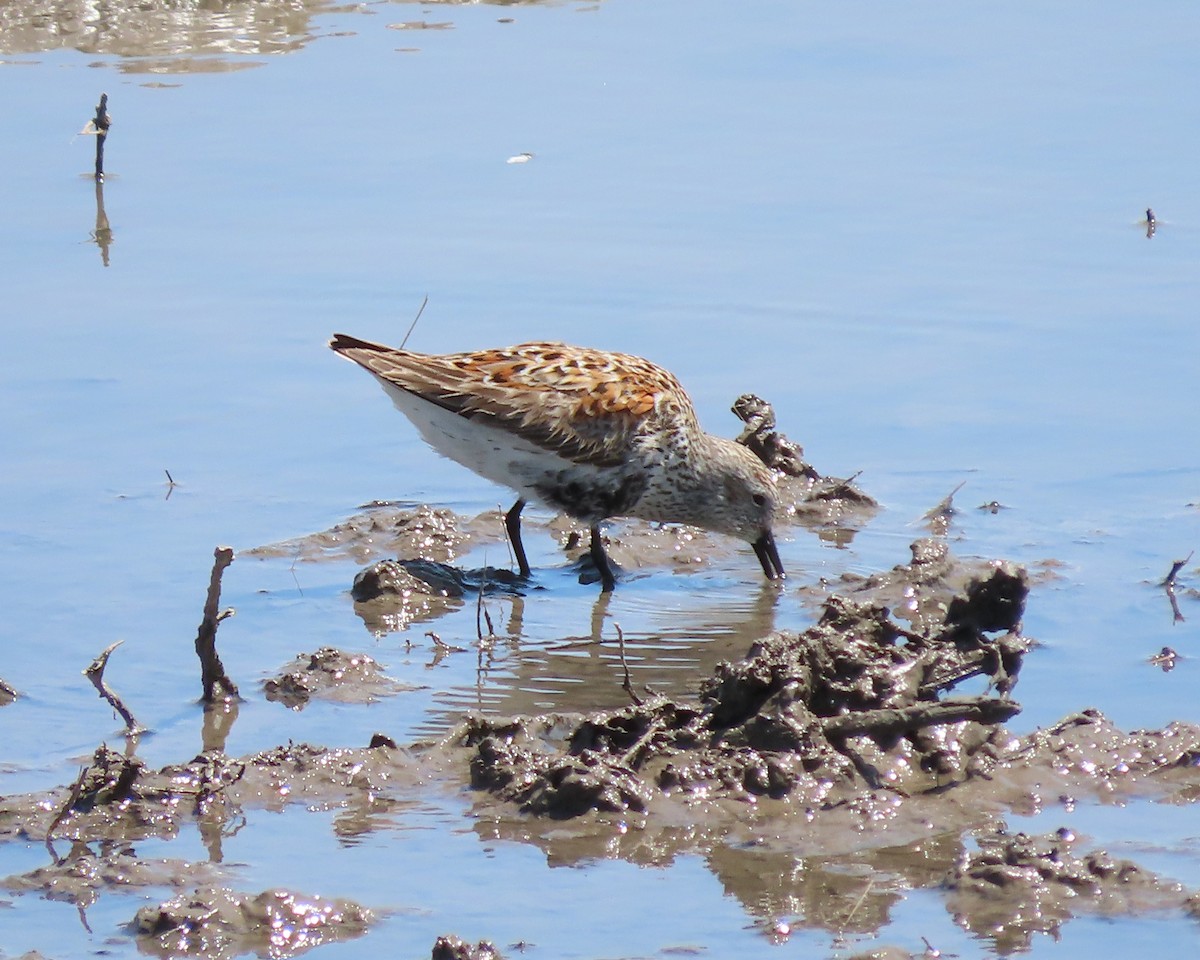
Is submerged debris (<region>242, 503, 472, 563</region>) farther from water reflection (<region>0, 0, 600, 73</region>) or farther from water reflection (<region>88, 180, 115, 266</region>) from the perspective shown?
water reflection (<region>0, 0, 600, 73</region>)

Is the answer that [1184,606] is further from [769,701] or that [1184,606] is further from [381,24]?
[381,24]

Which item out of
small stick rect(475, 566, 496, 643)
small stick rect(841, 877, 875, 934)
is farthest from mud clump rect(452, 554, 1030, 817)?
small stick rect(475, 566, 496, 643)

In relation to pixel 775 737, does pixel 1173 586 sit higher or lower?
lower

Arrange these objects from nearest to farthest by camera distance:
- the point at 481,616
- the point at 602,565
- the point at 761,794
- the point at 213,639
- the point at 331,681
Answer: the point at 761,794
the point at 213,639
the point at 331,681
the point at 481,616
the point at 602,565

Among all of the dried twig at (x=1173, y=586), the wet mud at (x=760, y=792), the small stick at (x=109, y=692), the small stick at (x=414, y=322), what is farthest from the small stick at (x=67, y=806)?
the small stick at (x=414, y=322)

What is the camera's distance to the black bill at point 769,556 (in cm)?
873

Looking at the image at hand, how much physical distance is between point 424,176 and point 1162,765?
8.31 meters

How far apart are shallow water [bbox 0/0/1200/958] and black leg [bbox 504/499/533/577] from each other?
16 cm

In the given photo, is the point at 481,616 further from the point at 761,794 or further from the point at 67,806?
the point at 67,806

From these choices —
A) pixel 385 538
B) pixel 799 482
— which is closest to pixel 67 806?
pixel 385 538

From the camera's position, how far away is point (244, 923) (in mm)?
5121

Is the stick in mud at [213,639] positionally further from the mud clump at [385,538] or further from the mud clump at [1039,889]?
the mud clump at [1039,889]

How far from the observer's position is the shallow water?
6.66m

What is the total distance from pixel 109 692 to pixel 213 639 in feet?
1.34
